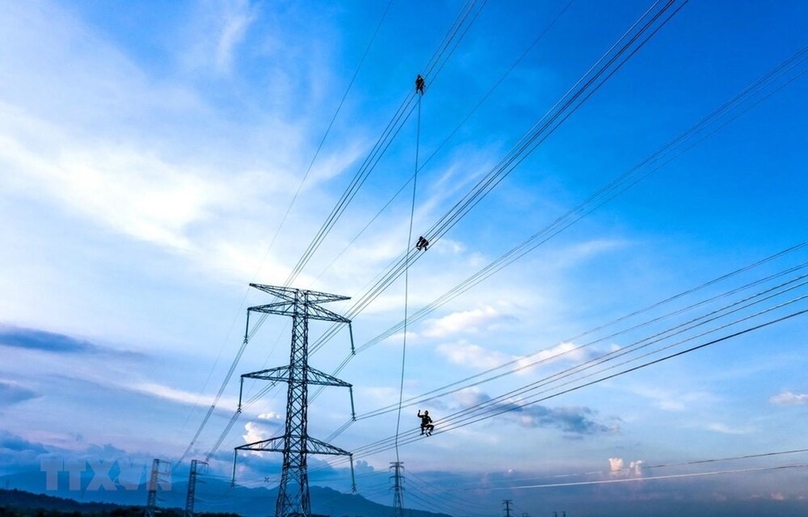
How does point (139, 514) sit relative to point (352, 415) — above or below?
below

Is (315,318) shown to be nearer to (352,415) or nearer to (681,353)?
(352,415)

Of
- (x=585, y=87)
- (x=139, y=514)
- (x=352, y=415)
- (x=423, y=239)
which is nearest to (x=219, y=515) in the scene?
(x=139, y=514)

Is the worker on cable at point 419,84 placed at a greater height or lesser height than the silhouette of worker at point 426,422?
greater

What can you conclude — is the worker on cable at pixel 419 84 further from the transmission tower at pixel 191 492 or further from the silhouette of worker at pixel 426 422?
the transmission tower at pixel 191 492

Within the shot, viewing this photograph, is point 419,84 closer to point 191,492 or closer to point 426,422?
point 426,422

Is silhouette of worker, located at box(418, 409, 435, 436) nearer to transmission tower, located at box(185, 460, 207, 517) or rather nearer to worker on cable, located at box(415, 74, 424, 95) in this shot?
worker on cable, located at box(415, 74, 424, 95)

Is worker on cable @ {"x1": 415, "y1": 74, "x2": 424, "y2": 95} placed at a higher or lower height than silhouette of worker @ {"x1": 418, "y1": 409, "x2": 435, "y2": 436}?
higher

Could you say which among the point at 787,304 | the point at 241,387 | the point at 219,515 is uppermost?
the point at 241,387

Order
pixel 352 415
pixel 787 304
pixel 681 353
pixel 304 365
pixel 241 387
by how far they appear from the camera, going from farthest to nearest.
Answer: pixel 352 415 < pixel 241 387 < pixel 304 365 < pixel 681 353 < pixel 787 304

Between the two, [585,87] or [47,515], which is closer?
[585,87]

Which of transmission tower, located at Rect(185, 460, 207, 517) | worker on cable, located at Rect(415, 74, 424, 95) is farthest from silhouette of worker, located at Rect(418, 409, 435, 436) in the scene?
transmission tower, located at Rect(185, 460, 207, 517)

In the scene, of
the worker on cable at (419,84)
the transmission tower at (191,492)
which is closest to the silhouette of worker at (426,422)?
the worker on cable at (419,84)
